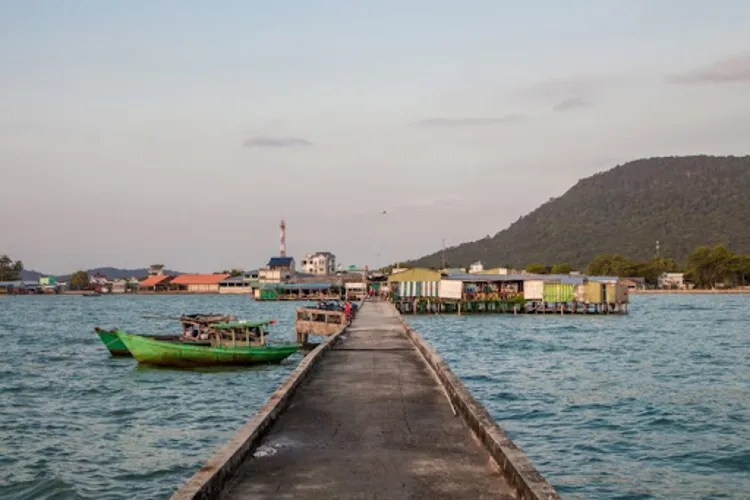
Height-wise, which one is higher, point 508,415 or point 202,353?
point 202,353

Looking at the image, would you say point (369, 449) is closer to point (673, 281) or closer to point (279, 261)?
point (279, 261)

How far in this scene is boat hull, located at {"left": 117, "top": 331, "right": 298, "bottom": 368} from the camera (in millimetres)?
33531

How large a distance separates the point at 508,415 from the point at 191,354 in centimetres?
1576

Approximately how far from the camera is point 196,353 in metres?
33.5

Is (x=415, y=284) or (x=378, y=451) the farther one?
(x=415, y=284)

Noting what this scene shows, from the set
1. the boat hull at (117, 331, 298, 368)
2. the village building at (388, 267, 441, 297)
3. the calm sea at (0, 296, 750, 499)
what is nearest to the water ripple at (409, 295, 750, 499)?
the calm sea at (0, 296, 750, 499)

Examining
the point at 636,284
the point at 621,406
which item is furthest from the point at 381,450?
the point at 636,284

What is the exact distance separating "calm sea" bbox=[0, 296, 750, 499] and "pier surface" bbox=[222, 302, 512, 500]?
349 centimetres

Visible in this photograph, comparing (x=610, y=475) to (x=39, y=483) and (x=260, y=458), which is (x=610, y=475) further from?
(x=39, y=483)

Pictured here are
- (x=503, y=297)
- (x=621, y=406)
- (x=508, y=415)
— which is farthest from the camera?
(x=503, y=297)

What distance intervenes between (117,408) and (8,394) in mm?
6611

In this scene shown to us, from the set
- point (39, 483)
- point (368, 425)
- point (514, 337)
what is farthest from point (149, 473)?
point (514, 337)

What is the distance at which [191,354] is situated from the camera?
110ft

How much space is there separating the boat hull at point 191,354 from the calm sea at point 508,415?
491mm
